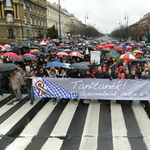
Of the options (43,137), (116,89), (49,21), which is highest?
(49,21)

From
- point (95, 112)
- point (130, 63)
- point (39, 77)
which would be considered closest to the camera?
point (95, 112)

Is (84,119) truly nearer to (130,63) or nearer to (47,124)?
(47,124)

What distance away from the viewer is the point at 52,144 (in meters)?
4.53

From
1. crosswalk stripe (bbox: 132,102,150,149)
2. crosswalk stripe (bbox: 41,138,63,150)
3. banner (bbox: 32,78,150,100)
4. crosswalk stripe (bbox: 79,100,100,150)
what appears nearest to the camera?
crosswalk stripe (bbox: 41,138,63,150)

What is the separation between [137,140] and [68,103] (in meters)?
3.55

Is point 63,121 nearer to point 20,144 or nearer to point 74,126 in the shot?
point 74,126

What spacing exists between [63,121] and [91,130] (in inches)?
44.2

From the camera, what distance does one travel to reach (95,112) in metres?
6.51

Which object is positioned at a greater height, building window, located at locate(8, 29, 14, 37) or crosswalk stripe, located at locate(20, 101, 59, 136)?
building window, located at locate(8, 29, 14, 37)

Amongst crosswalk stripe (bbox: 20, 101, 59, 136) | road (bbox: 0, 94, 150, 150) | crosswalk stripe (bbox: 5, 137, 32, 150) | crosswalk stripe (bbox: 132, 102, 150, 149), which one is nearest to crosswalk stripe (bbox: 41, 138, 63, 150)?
road (bbox: 0, 94, 150, 150)

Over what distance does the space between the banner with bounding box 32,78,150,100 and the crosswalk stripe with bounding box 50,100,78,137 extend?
537 millimetres

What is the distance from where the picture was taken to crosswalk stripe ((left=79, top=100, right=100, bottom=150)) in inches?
176

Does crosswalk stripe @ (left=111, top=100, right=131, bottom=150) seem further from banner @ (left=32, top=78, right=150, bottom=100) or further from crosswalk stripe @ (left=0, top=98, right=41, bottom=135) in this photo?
crosswalk stripe @ (left=0, top=98, right=41, bottom=135)

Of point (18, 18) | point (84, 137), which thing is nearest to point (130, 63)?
point (84, 137)
